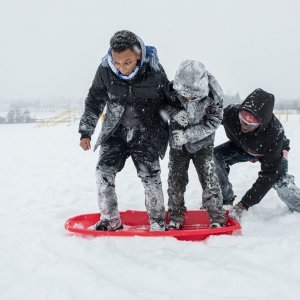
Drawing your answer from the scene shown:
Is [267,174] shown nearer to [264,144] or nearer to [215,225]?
[264,144]

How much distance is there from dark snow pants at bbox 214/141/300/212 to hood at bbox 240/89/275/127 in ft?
2.08

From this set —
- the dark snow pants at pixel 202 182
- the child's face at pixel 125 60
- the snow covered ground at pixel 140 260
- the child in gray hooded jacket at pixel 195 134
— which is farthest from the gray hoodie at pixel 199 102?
the snow covered ground at pixel 140 260

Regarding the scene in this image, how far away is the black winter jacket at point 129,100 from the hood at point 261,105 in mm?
727

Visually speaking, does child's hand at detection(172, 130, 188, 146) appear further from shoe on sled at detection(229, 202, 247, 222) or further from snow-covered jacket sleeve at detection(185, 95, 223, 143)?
shoe on sled at detection(229, 202, 247, 222)

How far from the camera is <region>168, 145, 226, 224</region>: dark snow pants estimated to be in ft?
10.7

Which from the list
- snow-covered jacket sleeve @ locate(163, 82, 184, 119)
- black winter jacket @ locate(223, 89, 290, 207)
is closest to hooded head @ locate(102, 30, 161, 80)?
snow-covered jacket sleeve @ locate(163, 82, 184, 119)

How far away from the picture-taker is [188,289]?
2.20m

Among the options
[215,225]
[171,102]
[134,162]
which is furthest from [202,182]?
[171,102]

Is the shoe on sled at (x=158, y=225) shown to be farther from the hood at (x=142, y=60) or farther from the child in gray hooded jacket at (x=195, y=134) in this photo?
the hood at (x=142, y=60)

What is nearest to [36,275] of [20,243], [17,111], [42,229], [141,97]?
[20,243]

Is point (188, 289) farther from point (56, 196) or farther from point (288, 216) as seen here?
point (56, 196)

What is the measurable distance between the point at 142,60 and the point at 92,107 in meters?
0.68

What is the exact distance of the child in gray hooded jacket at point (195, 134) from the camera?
116 inches

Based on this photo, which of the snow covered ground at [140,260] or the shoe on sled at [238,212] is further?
the shoe on sled at [238,212]
